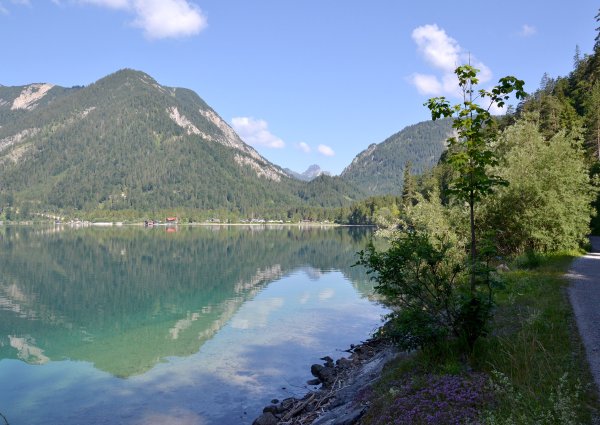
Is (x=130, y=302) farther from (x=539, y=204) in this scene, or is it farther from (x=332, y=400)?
(x=539, y=204)

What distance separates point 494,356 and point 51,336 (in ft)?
114

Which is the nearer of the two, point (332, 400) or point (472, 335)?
point (472, 335)

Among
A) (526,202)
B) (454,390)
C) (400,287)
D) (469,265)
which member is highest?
(526,202)

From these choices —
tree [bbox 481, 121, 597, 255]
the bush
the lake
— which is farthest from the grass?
tree [bbox 481, 121, 597, 255]

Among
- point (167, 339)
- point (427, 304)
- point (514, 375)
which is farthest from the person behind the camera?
point (167, 339)

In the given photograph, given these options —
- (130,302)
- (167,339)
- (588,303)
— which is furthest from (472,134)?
(130,302)

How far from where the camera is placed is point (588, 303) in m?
19.9

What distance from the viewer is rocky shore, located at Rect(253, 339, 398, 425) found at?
15.6 metres

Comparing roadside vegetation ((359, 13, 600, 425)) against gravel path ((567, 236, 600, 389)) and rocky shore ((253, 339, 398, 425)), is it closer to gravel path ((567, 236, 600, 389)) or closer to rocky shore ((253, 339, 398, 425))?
gravel path ((567, 236, 600, 389))

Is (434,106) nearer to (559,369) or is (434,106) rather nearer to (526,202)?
(559,369)

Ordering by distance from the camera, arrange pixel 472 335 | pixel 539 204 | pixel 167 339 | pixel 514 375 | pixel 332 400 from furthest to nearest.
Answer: pixel 539 204 → pixel 167 339 → pixel 332 400 → pixel 472 335 → pixel 514 375

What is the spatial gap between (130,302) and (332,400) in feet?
124

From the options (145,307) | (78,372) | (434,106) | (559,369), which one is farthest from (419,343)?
(145,307)

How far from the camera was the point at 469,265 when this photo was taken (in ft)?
43.3
